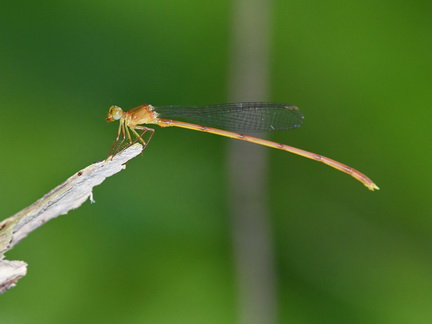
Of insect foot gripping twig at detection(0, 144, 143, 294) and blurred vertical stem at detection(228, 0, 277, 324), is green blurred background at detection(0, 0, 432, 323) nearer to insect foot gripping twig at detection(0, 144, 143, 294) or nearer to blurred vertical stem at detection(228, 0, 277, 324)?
blurred vertical stem at detection(228, 0, 277, 324)

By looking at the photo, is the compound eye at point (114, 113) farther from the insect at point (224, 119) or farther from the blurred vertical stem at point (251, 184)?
the blurred vertical stem at point (251, 184)

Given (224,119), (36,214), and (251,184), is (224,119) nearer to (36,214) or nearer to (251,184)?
(251,184)

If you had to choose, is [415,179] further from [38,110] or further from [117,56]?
[38,110]

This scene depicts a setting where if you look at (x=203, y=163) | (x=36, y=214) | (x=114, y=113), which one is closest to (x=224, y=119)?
(x=203, y=163)

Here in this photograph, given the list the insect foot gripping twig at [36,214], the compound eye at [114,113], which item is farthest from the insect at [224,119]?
the insect foot gripping twig at [36,214]

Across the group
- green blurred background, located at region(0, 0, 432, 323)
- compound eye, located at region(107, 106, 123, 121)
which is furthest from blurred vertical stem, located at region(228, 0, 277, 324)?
compound eye, located at region(107, 106, 123, 121)

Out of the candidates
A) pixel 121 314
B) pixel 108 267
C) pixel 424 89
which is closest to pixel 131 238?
pixel 108 267
